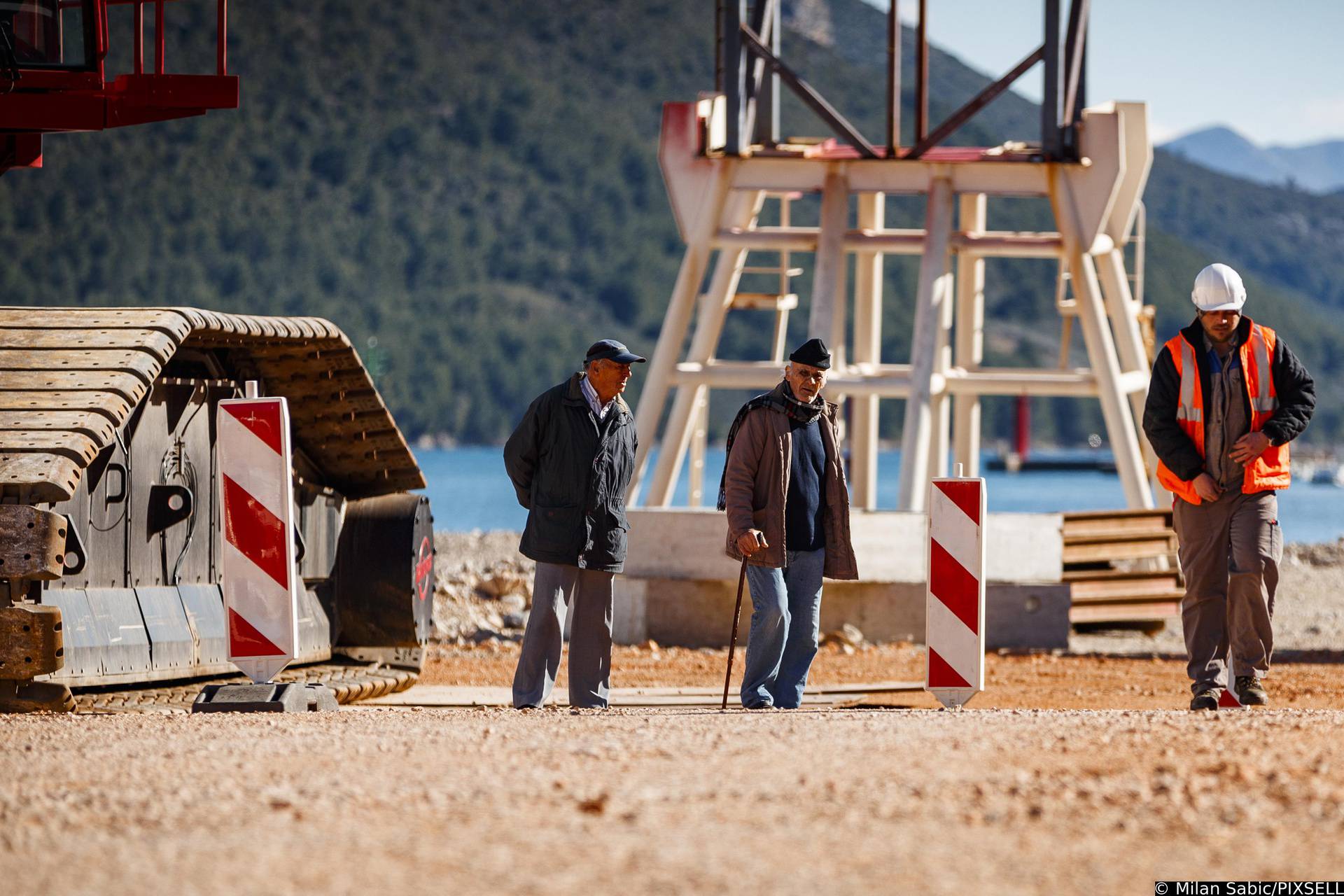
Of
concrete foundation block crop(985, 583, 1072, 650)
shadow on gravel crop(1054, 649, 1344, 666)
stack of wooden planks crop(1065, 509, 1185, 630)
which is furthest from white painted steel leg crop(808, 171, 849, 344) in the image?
shadow on gravel crop(1054, 649, 1344, 666)

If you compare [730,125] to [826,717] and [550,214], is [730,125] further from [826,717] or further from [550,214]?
[550,214]

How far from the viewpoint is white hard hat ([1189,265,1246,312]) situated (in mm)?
9164

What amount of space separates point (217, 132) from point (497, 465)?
63943 millimetres

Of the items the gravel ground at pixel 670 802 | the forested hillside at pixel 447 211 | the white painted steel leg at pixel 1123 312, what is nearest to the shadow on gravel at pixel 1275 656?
the white painted steel leg at pixel 1123 312

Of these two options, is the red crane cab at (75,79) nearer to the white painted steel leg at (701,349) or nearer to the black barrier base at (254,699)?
the black barrier base at (254,699)

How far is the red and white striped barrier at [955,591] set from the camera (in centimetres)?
936

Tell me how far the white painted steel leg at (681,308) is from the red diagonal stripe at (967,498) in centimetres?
811

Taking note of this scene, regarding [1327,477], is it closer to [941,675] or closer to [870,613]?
[870,613]

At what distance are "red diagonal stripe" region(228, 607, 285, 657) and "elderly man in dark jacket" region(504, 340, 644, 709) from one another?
1333 mm

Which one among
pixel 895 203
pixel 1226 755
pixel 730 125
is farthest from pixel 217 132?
pixel 1226 755

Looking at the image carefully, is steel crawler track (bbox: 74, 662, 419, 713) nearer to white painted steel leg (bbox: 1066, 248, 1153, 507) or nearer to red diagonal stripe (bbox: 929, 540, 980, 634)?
red diagonal stripe (bbox: 929, 540, 980, 634)

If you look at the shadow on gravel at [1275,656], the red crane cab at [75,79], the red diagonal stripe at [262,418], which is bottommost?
the shadow on gravel at [1275,656]

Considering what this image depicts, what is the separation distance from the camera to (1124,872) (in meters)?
4.91

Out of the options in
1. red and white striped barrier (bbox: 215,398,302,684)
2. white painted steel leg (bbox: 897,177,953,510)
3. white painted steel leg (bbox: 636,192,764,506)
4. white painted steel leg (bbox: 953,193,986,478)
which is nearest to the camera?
red and white striped barrier (bbox: 215,398,302,684)
